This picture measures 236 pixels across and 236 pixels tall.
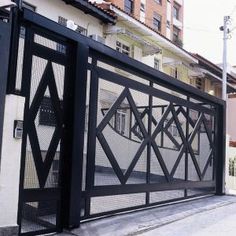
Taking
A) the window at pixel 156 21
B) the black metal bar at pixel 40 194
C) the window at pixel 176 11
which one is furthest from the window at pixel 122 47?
the window at pixel 176 11

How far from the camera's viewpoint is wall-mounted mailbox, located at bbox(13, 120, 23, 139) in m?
5.54

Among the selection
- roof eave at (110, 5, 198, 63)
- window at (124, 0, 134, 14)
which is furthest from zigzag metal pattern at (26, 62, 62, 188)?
window at (124, 0, 134, 14)

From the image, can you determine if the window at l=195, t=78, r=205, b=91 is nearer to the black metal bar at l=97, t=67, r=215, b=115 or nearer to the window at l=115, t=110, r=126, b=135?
the black metal bar at l=97, t=67, r=215, b=115

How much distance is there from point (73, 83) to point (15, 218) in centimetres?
230

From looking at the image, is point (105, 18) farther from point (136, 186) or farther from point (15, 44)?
point (15, 44)

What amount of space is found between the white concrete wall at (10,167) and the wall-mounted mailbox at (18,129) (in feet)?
0.13

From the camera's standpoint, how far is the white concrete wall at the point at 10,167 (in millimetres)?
5367

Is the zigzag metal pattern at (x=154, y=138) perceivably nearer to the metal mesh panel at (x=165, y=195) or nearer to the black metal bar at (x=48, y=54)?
the metal mesh panel at (x=165, y=195)

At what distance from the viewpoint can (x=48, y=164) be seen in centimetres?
621

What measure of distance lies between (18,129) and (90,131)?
1780 mm

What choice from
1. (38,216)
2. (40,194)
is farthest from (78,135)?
(38,216)

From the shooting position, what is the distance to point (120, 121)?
804 centimetres

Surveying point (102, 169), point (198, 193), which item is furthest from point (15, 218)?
point (198, 193)

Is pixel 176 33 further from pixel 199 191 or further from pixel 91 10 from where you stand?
pixel 199 191
